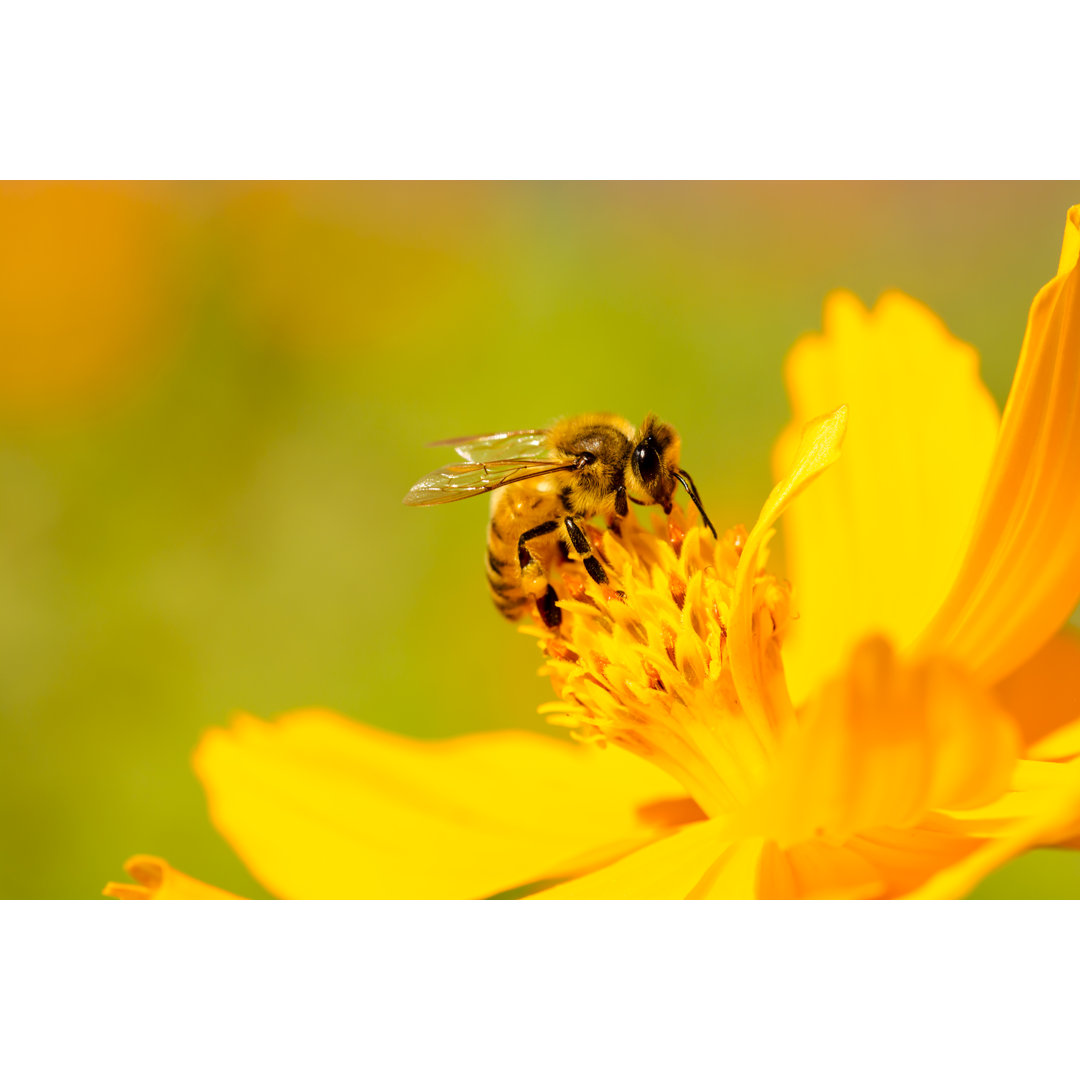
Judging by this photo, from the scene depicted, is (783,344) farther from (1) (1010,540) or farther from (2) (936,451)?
(1) (1010,540)

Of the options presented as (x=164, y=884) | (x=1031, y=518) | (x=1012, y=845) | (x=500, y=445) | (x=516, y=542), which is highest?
(x=500, y=445)

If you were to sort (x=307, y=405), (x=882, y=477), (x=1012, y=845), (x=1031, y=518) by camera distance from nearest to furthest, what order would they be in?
(x=1012, y=845), (x=1031, y=518), (x=882, y=477), (x=307, y=405)

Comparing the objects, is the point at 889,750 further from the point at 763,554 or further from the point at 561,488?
the point at 561,488

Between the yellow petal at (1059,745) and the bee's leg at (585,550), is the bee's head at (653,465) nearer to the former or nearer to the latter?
the bee's leg at (585,550)

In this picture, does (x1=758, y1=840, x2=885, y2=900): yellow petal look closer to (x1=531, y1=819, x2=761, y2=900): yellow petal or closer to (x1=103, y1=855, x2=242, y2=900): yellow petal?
(x1=531, y1=819, x2=761, y2=900): yellow petal

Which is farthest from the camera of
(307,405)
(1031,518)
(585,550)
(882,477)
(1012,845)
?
(307,405)

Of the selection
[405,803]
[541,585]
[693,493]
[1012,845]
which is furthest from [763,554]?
[405,803]
